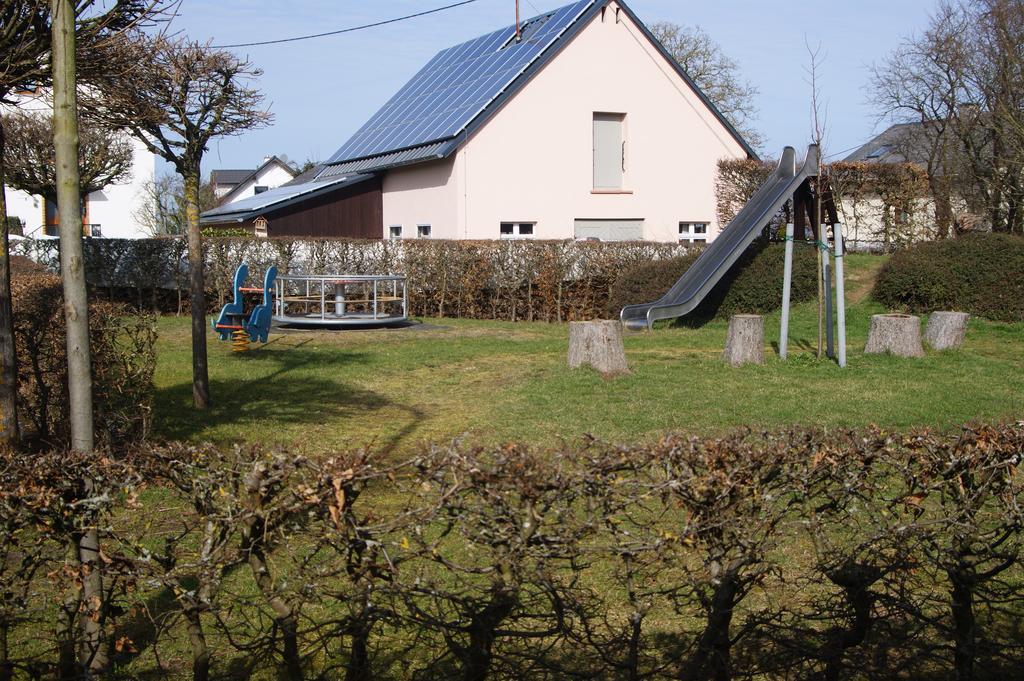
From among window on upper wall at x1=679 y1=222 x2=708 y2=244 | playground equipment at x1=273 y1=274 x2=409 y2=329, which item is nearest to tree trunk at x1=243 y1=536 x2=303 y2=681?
playground equipment at x1=273 y1=274 x2=409 y2=329

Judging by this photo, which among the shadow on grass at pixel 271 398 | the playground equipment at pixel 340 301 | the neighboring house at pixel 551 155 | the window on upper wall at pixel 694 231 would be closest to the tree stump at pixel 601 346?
the shadow on grass at pixel 271 398

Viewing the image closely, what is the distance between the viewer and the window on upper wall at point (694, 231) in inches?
1110

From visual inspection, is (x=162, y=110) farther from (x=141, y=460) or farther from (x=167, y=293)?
(x=167, y=293)

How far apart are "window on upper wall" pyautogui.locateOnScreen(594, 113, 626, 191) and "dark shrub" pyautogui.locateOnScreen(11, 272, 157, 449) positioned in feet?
66.3

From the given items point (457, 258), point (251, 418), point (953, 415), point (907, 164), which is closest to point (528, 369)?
point (251, 418)

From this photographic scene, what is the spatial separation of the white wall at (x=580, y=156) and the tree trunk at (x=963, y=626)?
72.0 feet

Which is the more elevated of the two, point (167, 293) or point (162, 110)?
point (162, 110)

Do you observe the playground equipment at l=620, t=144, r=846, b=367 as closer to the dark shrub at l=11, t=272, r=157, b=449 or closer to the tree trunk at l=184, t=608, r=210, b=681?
the dark shrub at l=11, t=272, r=157, b=449

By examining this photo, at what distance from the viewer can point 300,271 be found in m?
21.1

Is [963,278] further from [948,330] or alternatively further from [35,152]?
[35,152]

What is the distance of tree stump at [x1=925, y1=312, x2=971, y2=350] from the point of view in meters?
13.6

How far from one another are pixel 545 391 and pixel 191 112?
475cm

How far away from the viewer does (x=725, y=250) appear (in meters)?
18.9

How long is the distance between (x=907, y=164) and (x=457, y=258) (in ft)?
39.1
